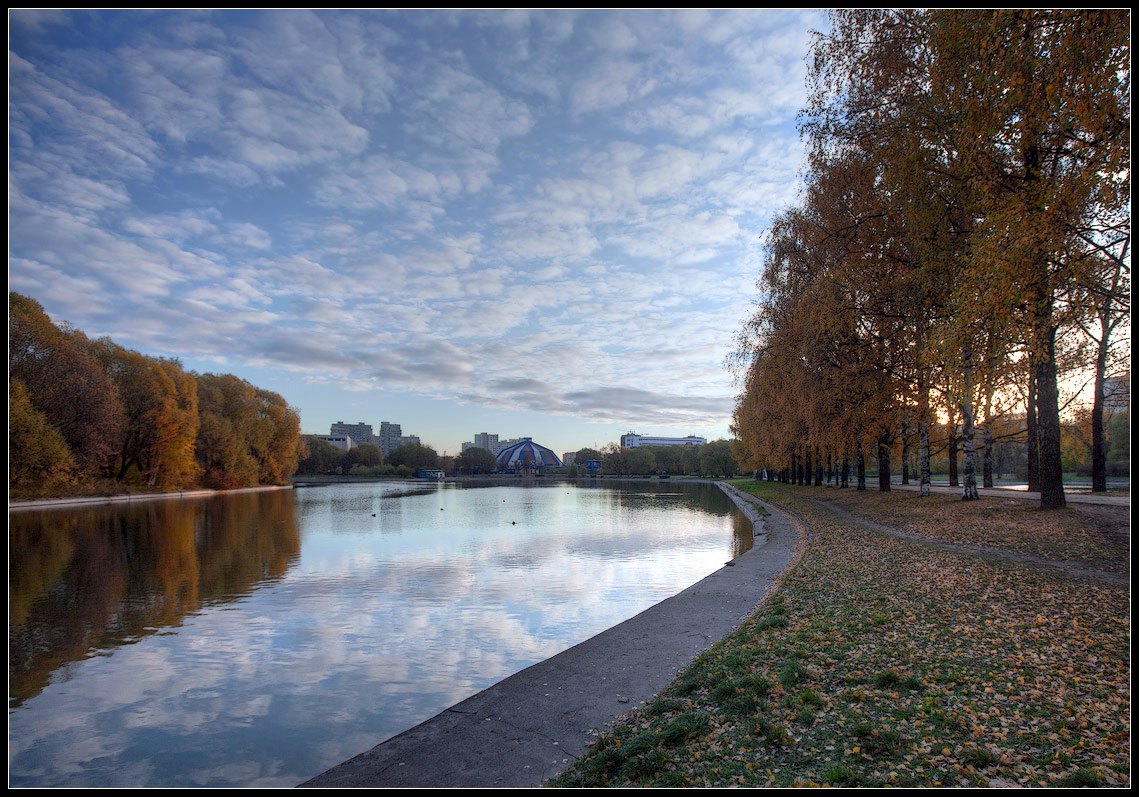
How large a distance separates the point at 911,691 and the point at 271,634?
10596 mm

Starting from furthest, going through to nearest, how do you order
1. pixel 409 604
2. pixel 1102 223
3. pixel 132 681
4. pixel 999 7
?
pixel 409 604, pixel 1102 223, pixel 132 681, pixel 999 7

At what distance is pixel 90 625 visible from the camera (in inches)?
477

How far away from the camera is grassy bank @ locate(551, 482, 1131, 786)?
4.80m

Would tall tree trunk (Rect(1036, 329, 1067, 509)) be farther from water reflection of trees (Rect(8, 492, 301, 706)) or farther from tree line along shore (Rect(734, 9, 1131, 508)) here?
water reflection of trees (Rect(8, 492, 301, 706))

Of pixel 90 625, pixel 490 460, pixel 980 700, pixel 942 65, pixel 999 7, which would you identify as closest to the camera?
pixel 980 700

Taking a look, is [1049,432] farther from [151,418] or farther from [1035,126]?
[151,418]

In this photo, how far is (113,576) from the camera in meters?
17.1

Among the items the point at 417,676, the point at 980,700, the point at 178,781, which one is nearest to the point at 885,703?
the point at 980,700

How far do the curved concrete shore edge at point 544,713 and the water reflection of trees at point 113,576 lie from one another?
622cm

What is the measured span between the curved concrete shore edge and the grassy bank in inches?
17.4

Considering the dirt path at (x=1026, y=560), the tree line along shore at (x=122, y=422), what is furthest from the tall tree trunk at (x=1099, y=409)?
the tree line along shore at (x=122, y=422)

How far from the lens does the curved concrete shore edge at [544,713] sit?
5.68m

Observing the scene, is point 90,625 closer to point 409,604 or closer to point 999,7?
point 409,604

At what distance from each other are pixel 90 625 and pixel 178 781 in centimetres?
801
